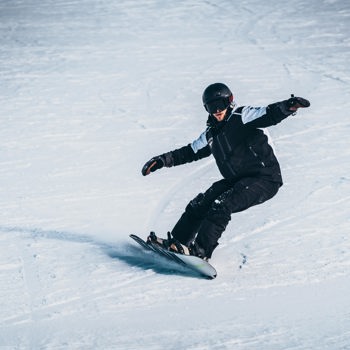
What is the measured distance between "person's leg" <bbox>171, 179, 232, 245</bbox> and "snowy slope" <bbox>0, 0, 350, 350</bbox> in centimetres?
31

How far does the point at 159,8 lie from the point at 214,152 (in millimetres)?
13351

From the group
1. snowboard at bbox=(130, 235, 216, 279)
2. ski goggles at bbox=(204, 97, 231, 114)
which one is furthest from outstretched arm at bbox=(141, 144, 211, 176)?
snowboard at bbox=(130, 235, 216, 279)

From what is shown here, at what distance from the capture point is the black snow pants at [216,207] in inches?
234

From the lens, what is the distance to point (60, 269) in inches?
254

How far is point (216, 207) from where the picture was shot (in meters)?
5.98

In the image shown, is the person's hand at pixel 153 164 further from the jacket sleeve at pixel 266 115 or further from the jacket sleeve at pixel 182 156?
the jacket sleeve at pixel 266 115

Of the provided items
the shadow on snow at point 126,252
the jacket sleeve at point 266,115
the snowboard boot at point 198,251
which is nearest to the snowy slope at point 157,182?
the shadow on snow at point 126,252

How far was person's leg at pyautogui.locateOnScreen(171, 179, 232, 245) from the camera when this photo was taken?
6242mm

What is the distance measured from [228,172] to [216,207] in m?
0.42

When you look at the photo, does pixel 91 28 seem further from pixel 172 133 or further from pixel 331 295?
pixel 331 295

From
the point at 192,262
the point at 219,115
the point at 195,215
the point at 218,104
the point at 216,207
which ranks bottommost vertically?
the point at 192,262

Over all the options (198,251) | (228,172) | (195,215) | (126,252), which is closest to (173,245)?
(198,251)

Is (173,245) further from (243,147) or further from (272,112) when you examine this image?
(272,112)

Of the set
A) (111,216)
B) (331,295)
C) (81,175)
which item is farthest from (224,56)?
(331,295)
